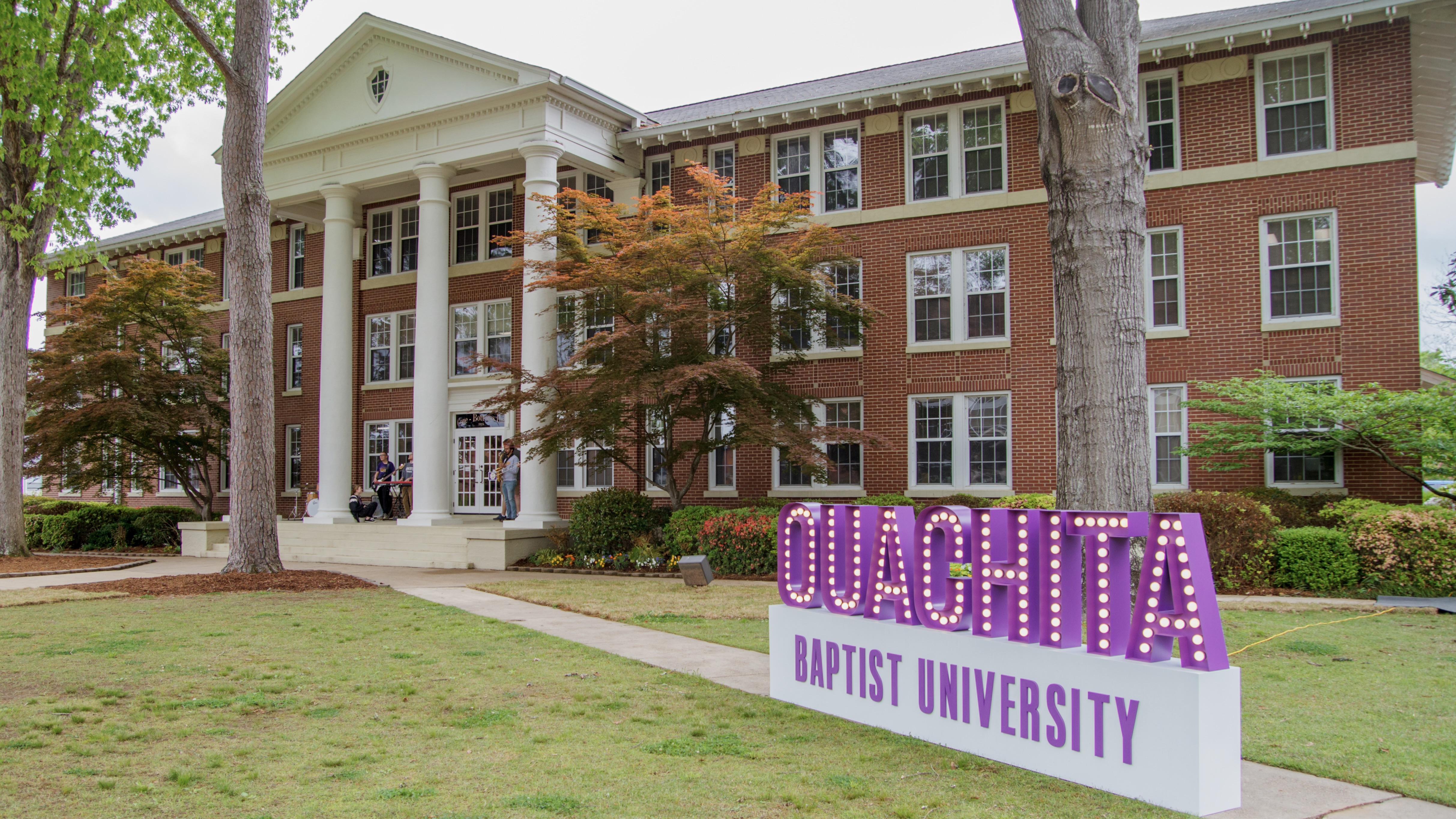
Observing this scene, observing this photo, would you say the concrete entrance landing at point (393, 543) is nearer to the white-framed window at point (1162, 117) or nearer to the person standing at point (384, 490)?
the person standing at point (384, 490)

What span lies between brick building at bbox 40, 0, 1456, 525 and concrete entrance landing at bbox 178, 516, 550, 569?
26.3 inches

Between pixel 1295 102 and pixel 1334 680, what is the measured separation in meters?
13.5

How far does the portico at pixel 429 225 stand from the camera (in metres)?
21.9

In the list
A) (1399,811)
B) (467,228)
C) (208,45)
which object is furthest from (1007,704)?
(467,228)

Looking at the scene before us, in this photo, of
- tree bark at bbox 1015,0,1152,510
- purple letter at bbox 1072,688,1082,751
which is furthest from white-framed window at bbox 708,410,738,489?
purple letter at bbox 1072,688,1082,751

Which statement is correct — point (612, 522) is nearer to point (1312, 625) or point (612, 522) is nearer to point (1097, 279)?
point (1312, 625)

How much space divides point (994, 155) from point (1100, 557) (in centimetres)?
1604

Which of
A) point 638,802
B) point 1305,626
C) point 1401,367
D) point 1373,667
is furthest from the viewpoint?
point 1401,367

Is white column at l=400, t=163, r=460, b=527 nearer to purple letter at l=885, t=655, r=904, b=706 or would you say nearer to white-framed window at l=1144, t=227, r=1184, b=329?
white-framed window at l=1144, t=227, r=1184, b=329

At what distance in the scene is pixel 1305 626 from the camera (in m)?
10.6

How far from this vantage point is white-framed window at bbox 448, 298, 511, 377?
25.6 meters

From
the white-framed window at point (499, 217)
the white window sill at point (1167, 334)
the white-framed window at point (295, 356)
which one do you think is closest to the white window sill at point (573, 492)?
the white-framed window at point (499, 217)

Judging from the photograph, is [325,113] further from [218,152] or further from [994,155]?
[994,155]

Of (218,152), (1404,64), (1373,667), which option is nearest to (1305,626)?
(1373,667)
